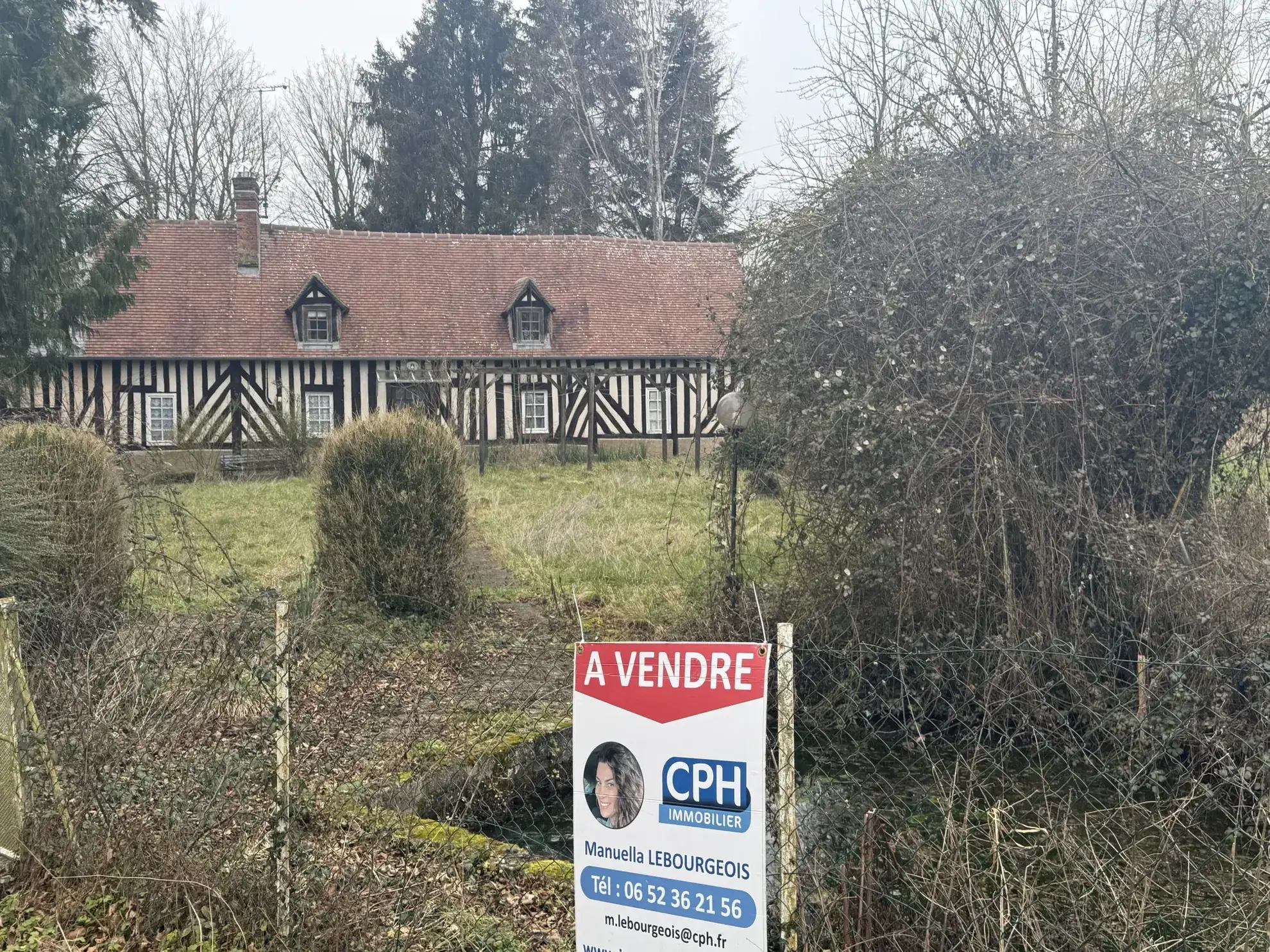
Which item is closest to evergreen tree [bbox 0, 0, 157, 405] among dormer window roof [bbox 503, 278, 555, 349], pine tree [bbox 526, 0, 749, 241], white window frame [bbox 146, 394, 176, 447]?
white window frame [bbox 146, 394, 176, 447]

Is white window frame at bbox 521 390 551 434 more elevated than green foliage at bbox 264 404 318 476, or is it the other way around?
white window frame at bbox 521 390 551 434

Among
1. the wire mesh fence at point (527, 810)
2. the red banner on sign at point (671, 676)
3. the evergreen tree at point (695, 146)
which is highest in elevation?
the evergreen tree at point (695, 146)

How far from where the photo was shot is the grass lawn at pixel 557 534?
9.20 m

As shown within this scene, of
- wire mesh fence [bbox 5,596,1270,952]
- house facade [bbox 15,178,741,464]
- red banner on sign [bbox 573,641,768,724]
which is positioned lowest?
wire mesh fence [bbox 5,596,1270,952]

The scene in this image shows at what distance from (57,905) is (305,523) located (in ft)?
32.7

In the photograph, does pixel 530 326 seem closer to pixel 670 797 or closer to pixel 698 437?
pixel 698 437

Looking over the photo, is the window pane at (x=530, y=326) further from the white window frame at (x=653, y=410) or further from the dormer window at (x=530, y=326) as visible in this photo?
the white window frame at (x=653, y=410)

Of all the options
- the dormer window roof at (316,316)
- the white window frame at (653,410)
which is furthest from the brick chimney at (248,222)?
the white window frame at (653,410)

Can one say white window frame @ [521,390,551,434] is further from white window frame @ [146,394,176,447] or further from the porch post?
white window frame @ [146,394,176,447]

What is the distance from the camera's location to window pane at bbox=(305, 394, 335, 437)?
23359 millimetres

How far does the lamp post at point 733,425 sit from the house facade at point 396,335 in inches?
540

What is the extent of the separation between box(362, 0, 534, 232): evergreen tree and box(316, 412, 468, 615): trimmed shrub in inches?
1018

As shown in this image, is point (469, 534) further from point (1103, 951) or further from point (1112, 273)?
point (1103, 951)

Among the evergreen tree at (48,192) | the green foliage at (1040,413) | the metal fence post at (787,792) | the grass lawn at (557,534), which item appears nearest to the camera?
the metal fence post at (787,792)
